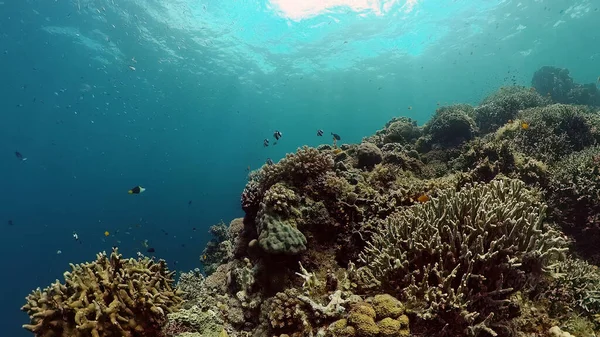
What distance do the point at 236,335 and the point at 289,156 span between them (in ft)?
12.3

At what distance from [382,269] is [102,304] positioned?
3.86 meters

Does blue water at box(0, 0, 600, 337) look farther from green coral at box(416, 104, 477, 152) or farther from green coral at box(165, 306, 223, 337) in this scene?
green coral at box(165, 306, 223, 337)

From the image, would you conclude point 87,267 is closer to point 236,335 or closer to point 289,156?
point 236,335

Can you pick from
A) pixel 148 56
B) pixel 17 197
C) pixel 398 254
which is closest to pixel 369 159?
pixel 398 254

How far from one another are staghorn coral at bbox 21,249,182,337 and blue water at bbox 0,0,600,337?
66.9 feet

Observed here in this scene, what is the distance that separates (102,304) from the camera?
4156 millimetres

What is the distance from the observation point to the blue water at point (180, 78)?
34.3 m

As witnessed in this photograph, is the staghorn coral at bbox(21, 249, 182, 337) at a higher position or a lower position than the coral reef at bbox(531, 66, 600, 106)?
lower

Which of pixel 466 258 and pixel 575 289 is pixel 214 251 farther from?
pixel 575 289

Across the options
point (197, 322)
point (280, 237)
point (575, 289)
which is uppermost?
point (280, 237)

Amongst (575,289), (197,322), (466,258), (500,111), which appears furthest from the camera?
(500,111)

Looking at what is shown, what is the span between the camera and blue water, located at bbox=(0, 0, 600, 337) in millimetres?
34281

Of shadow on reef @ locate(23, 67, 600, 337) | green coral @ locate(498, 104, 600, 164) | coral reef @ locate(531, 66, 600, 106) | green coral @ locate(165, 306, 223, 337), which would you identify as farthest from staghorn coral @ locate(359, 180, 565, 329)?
coral reef @ locate(531, 66, 600, 106)

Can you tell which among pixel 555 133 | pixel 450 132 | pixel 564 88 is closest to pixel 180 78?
pixel 450 132
